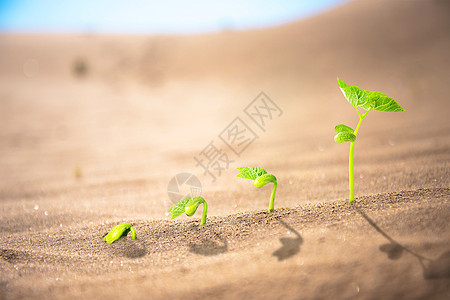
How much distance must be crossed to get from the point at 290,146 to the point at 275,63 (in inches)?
268

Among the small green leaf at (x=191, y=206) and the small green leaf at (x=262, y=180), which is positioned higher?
the small green leaf at (x=262, y=180)

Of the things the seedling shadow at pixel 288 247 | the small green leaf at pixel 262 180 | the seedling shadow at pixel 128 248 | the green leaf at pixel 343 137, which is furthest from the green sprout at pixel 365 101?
the seedling shadow at pixel 128 248

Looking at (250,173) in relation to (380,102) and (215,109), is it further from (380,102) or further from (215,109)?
(215,109)

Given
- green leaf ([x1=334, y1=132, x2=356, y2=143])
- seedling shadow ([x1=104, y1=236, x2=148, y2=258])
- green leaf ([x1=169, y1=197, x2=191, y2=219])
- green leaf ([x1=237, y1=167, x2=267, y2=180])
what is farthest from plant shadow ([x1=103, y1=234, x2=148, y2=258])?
green leaf ([x1=334, y1=132, x2=356, y2=143])

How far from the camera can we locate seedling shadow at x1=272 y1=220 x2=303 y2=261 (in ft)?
4.41

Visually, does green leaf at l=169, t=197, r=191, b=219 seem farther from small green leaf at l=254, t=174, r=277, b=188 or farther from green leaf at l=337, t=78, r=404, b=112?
green leaf at l=337, t=78, r=404, b=112

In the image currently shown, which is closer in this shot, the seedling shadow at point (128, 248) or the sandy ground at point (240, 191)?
the sandy ground at point (240, 191)

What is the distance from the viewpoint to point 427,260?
1182mm

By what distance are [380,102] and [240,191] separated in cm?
127

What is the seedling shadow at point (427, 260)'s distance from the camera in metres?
1.13

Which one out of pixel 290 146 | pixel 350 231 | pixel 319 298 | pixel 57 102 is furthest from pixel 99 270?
pixel 57 102

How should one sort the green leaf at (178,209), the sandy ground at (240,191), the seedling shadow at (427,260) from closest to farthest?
the seedling shadow at (427,260) < the sandy ground at (240,191) < the green leaf at (178,209)

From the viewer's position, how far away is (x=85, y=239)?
5.64ft

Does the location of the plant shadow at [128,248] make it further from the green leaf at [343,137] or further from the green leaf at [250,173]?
the green leaf at [343,137]
